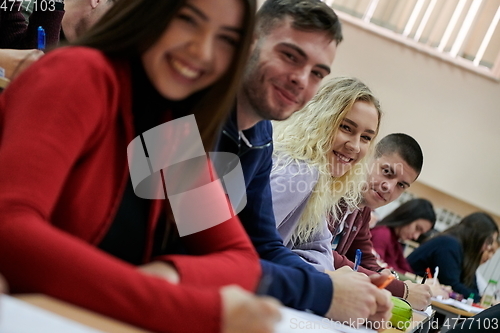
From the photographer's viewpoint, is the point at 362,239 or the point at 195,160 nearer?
the point at 195,160

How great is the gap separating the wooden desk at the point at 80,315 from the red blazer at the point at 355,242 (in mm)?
1980

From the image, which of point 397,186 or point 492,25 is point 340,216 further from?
point 492,25

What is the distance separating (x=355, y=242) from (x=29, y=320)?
256 cm

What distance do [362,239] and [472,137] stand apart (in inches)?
118

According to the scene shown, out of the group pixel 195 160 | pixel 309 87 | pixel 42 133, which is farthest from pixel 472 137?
pixel 42 133

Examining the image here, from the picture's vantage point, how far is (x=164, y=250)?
3.47ft

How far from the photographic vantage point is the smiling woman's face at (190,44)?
2.97 ft

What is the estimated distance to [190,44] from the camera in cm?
92

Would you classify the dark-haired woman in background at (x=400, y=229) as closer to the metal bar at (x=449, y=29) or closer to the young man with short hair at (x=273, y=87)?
the metal bar at (x=449, y=29)

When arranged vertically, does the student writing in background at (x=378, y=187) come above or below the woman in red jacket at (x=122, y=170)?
below

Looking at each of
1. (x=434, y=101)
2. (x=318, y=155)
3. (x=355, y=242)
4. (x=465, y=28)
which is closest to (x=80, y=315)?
(x=318, y=155)

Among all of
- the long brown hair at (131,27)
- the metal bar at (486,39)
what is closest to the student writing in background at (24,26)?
the long brown hair at (131,27)

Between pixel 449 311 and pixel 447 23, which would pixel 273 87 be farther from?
pixel 447 23

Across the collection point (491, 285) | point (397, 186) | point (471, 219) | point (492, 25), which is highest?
point (492, 25)
